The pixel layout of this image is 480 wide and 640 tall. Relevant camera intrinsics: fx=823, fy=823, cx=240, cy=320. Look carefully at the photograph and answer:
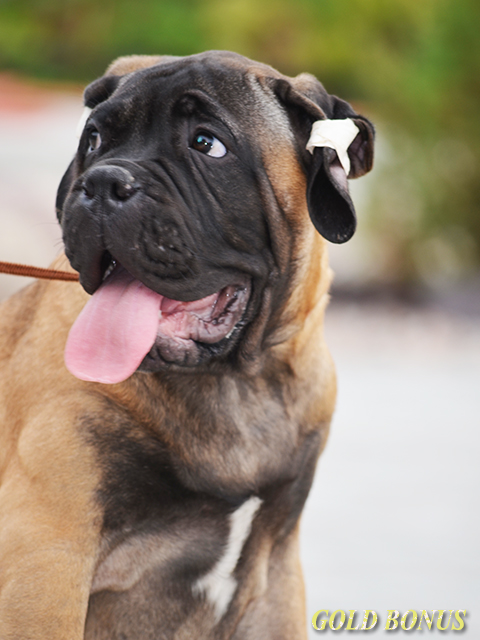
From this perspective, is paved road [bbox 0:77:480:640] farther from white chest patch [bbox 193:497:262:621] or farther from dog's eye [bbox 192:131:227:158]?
white chest patch [bbox 193:497:262:621]

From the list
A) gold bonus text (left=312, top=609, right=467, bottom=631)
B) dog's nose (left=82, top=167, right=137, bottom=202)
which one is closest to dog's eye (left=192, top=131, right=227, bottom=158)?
dog's nose (left=82, top=167, right=137, bottom=202)

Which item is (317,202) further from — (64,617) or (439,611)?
(439,611)

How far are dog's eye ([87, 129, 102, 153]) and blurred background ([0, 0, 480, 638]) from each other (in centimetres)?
268

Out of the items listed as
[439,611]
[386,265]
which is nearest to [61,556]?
[439,611]

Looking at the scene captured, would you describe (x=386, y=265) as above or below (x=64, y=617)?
below

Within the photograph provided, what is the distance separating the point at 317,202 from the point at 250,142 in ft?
0.72

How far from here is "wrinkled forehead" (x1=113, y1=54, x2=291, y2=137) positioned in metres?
1.99

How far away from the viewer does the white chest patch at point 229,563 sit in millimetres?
2070

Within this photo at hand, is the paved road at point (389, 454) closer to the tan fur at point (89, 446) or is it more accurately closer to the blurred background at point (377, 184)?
the blurred background at point (377, 184)

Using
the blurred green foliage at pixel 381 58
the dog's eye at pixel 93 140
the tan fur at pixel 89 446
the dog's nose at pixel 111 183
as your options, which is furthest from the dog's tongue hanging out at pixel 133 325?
the blurred green foliage at pixel 381 58

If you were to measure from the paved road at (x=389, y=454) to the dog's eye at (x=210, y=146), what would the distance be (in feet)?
2.25

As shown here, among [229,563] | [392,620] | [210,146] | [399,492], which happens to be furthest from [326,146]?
[399,492]

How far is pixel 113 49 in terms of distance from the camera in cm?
1142

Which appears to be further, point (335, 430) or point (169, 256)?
point (335, 430)
